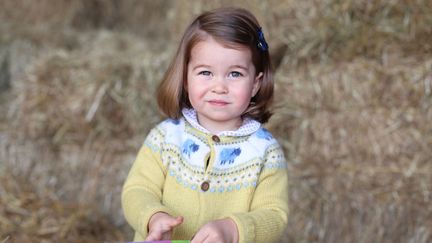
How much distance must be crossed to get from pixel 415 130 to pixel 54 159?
5.99ft

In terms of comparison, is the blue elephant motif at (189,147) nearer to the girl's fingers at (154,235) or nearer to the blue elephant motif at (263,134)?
the blue elephant motif at (263,134)

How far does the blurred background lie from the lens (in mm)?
2977

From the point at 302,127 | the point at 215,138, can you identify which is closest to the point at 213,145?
the point at 215,138

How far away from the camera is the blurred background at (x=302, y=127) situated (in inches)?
117

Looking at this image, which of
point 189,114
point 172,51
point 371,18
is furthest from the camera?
point 172,51

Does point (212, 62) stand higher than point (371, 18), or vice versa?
point (212, 62)

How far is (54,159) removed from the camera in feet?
11.3

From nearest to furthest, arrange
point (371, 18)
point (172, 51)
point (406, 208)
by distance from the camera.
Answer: point (406, 208), point (371, 18), point (172, 51)

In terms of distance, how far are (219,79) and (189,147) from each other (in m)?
0.24

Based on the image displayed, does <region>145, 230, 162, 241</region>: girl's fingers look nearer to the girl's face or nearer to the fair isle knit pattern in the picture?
the fair isle knit pattern

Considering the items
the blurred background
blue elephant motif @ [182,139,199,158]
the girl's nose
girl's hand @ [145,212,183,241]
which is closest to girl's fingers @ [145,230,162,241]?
girl's hand @ [145,212,183,241]

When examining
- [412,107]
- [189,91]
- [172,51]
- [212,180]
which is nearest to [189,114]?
[189,91]

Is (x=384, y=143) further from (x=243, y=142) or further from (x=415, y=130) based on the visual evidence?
(x=243, y=142)

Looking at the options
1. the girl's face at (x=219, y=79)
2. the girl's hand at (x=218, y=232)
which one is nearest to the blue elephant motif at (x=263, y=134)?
the girl's face at (x=219, y=79)
